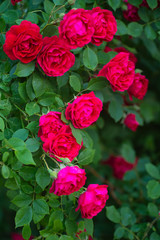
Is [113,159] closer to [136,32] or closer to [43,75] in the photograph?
[136,32]

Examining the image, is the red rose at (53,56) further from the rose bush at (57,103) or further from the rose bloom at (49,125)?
the rose bloom at (49,125)

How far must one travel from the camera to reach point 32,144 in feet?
3.29

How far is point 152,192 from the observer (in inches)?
55.7

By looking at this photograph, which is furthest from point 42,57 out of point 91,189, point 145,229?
point 145,229


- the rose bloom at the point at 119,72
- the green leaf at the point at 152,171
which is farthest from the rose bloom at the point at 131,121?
the rose bloom at the point at 119,72

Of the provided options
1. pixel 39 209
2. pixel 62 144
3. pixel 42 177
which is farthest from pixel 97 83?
pixel 39 209

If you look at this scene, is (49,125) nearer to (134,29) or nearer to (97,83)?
(97,83)

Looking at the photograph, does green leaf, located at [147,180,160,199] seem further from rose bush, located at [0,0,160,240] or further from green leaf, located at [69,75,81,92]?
green leaf, located at [69,75,81,92]

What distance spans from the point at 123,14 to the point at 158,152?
56.4 inches

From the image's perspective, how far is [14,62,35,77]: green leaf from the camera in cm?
101

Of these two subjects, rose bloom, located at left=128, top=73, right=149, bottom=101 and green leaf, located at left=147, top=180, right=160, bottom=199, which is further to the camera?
green leaf, located at left=147, top=180, right=160, bottom=199

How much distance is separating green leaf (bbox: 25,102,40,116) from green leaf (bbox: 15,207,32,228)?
343 millimetres

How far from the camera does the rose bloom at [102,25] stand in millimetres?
1062

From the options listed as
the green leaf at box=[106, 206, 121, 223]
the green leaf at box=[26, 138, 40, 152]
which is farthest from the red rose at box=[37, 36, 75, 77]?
the green leaf at box=[106, 206, 121, 223]
